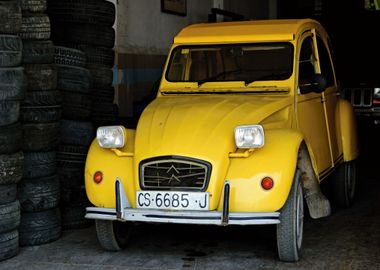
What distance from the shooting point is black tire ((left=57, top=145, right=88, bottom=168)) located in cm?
584

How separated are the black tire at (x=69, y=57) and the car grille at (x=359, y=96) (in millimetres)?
6070

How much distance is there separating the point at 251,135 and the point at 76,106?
1940mm

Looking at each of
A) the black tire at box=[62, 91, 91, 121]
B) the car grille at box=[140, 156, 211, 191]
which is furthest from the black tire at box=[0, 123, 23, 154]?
the car grille at box=[140, 156, 211, 191]

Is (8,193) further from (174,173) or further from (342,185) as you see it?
(342,185)

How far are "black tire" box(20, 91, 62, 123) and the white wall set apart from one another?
395 cm

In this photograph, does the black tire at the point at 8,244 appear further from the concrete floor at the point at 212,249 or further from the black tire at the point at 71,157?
the black tire at the point at 71,157

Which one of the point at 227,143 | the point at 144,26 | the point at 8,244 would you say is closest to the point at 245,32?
the point at 227,143

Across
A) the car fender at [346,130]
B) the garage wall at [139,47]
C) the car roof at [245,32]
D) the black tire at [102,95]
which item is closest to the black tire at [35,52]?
the black tire at [102,95]

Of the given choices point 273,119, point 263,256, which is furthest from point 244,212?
point 273,119

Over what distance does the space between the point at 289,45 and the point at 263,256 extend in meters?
1.94

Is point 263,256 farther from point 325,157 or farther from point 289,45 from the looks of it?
point 289,45

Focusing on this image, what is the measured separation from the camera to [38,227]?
543 cm

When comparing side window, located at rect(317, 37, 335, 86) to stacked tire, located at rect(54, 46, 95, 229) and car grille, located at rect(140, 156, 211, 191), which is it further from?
car grille, located at rect(140, 156, 211, 191)

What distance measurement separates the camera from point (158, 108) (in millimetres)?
5391
